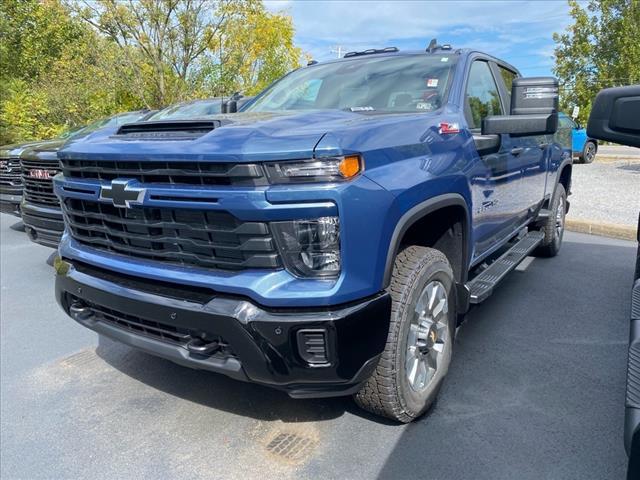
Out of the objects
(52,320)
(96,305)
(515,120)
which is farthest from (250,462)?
(52,320)

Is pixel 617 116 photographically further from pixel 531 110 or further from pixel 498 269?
pixel 498 269

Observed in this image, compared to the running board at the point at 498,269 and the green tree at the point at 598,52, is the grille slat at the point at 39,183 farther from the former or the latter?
the green tree at the point at 598,52

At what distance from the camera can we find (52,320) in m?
4.22

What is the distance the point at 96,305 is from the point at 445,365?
6.25ft

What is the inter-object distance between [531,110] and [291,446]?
94.8 inches

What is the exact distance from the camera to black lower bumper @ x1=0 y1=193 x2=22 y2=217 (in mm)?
6500

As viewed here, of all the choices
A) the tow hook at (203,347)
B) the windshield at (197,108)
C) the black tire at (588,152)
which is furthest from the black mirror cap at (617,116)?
the black tire at (588,152)

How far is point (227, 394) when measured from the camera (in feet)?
9.83

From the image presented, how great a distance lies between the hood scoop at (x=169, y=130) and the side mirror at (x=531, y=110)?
1518 millimetres

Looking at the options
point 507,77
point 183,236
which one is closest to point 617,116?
point 183,236

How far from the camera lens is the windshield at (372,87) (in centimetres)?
316

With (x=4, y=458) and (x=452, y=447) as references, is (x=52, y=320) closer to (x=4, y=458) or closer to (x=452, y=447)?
(x=4, y=458)

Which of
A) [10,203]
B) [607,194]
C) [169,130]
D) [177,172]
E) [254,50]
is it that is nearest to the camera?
[177,172]

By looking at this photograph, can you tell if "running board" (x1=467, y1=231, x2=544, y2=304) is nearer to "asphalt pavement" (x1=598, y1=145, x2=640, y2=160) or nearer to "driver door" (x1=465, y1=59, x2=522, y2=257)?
"driver door" (x1=465, y1=59, x2=522, y2=257)
